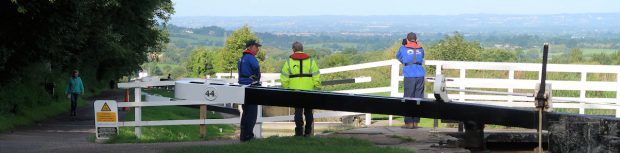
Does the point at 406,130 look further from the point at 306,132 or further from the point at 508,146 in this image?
the point at 508,146

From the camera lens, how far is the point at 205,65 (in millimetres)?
155625

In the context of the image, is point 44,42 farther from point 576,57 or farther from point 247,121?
point 576,57

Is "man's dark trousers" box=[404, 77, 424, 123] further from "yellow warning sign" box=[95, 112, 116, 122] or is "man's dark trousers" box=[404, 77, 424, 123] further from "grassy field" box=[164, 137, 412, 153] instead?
"yellow warning sign" box=[95, 112, 116, 122]

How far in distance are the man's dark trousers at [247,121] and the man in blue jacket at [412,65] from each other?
370cm

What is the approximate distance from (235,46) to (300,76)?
87.2 meters

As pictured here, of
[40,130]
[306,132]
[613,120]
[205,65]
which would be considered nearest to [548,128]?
[613,120]

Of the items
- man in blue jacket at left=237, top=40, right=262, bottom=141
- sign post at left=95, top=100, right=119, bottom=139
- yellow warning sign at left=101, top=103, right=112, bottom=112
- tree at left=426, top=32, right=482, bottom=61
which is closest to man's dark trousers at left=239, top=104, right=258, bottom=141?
man in blue jacket at left=237, top=40, right=262, bottom=141

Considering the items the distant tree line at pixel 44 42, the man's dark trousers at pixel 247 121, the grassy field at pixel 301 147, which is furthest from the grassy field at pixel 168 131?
the grassy field at pixel 301 147

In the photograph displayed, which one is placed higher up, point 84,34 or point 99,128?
point 84,34

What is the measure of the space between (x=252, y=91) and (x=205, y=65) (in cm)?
→ 14539

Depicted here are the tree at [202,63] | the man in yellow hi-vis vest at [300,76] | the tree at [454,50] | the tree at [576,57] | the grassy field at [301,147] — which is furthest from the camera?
the tree at [202,63]

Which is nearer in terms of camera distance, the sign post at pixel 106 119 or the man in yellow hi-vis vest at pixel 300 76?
the man in yellow hi-vis vest at pixel 300 76

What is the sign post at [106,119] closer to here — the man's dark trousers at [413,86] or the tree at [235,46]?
the man's dark trousers at [413,86]

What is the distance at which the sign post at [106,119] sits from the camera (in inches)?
711
